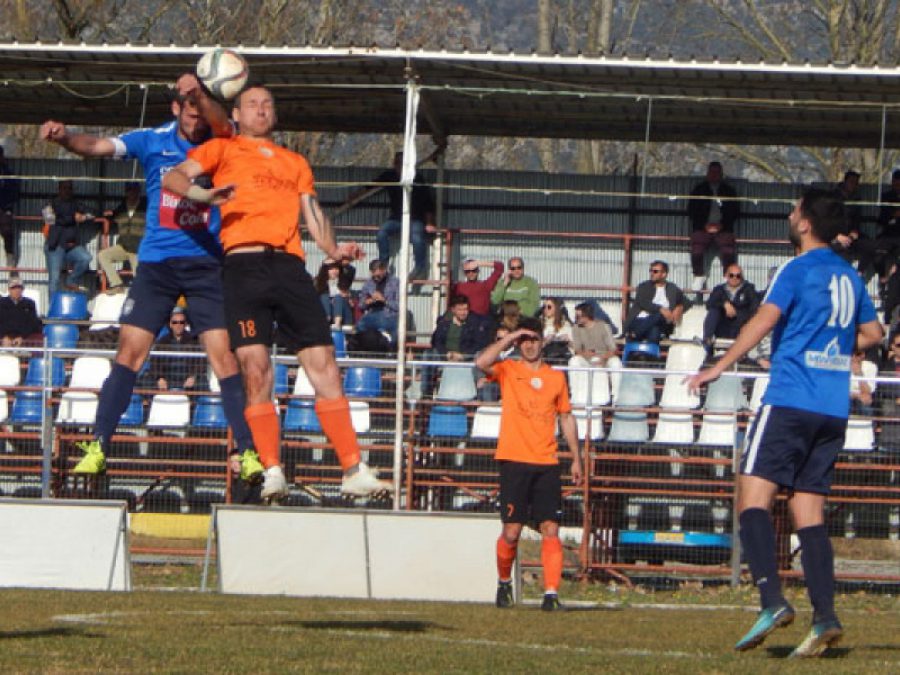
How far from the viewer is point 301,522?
14.1m

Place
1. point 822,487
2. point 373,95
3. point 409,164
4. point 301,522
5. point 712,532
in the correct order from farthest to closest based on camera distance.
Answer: point 373,95 → point 712,532 → point 409,164 → point 301,522 → point 822,487

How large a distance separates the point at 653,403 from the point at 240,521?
17.7 feet

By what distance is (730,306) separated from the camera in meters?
19.7

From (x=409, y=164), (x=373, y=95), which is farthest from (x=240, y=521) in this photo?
(x=373, y=95)

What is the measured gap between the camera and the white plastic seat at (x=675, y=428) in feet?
58.9

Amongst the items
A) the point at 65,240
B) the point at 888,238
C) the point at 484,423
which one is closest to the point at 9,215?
the point at 65,240

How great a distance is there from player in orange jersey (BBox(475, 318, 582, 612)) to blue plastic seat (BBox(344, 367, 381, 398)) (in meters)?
4.43

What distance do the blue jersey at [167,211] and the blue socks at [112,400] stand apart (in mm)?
612

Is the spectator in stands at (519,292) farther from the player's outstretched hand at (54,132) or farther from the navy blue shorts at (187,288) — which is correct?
the player's outstretched hand at (54,132)

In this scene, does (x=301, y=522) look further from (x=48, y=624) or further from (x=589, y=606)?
(x=48, y=624)

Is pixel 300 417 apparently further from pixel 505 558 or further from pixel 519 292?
pixel 505 558

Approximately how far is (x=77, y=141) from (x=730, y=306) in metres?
11.7

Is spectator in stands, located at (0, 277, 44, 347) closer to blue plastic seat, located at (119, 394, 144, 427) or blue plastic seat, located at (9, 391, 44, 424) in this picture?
blue plastic seat, located at (9, 391, 44, 424)

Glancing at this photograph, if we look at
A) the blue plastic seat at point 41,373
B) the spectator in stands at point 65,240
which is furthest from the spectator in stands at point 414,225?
the blue plastic seat at point 41,373
